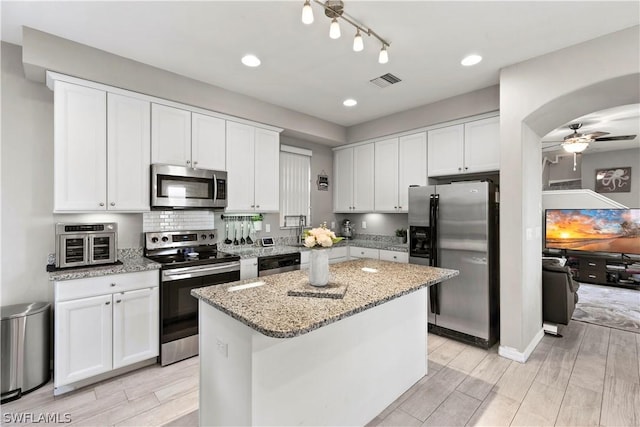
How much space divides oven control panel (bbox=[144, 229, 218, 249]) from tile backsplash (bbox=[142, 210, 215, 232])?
0.06 metres

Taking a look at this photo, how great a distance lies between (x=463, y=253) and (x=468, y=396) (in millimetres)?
1445

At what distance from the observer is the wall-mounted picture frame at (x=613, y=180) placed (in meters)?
6.66

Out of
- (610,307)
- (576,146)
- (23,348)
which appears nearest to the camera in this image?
(23,348)

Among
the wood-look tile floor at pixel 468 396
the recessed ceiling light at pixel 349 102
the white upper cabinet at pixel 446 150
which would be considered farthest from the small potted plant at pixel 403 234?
the recessed ceiling light at pixel 349 102

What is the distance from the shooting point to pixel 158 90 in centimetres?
299

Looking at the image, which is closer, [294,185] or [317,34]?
[317,34]

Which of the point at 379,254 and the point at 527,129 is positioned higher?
the point at 527,129

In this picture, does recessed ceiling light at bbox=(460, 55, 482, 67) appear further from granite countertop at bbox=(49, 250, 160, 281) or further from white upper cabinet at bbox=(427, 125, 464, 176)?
granite countertop at bbox=(49, 250, 160, 281)

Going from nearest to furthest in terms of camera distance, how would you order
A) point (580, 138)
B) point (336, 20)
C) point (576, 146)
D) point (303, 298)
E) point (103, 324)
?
1. point (303, 298)
2. point (336, 20)
3. point (103, 324)
4. point (580, 138)
5. point (576, 146)

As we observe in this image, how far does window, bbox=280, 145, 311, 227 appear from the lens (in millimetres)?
4586

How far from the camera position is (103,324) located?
8.26 feet


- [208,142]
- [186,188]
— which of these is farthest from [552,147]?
[186,188]

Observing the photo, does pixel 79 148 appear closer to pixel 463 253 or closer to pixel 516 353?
pixel 463 253

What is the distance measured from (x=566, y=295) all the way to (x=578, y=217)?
4.29 metres
